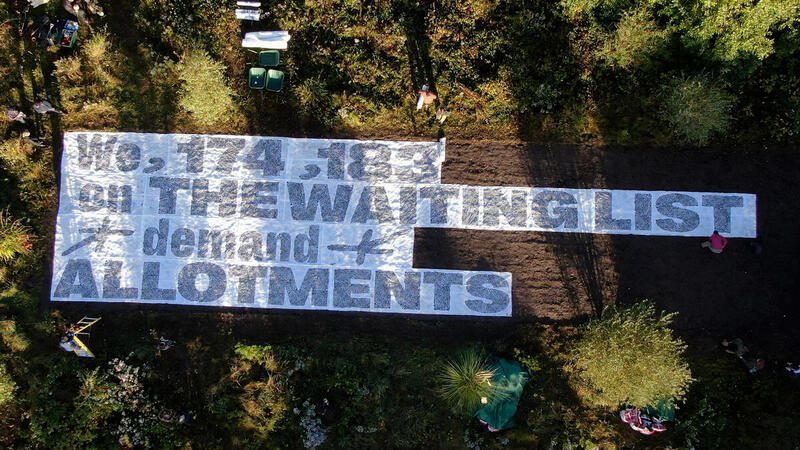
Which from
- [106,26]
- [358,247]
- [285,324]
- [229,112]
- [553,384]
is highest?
[106,26]

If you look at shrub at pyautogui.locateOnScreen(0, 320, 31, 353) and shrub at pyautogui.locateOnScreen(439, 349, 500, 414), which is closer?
shrub at pyautogui.locateOnScreen(439, 349, 500, 414)

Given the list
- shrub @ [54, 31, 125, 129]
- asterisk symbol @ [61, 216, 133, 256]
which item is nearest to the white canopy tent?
shrub @ [54, 31, 125, 129]

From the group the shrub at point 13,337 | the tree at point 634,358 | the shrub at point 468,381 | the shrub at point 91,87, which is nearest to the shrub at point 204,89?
the shrub at point 91,87

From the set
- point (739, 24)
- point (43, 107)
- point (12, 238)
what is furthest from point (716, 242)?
point (12, 238)

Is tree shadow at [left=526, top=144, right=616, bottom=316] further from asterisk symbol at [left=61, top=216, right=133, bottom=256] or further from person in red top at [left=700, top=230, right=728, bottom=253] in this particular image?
asterisk symbol at [left=61, top=216, right=133, bottom=256]

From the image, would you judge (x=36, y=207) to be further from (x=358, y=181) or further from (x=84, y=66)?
(x=358, y=181)

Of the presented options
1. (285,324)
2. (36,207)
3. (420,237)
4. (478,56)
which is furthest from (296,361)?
(478,56)
